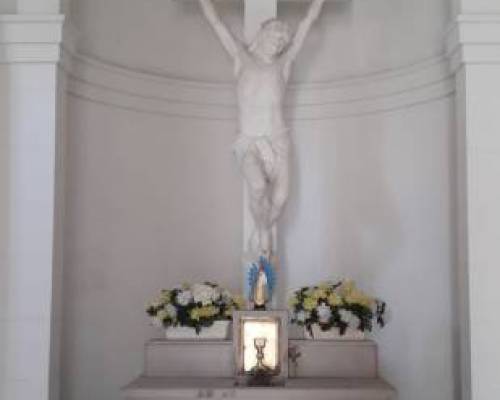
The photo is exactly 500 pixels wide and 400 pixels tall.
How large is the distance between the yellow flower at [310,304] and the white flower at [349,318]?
6.9 inches

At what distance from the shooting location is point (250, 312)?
4.96 m

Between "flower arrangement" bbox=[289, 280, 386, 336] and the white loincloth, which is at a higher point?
the white loincloth

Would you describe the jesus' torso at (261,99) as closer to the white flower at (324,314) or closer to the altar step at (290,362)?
the white flower at (324,314)

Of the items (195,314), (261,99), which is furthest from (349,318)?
(261,99)

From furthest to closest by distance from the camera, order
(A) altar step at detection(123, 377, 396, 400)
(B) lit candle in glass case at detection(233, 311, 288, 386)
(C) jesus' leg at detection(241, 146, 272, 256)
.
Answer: (C) jesus' leg at detection(241, 146, 272, 256) → (B) lit candle in glass case at detection(233, 311, 288, 386) → (A) altar step at detection(123, 377, 396, 400)

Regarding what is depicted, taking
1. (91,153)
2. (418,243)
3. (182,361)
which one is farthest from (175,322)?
(418,243)

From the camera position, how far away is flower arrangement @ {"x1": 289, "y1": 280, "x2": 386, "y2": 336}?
5086mm

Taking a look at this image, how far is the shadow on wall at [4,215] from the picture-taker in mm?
5152

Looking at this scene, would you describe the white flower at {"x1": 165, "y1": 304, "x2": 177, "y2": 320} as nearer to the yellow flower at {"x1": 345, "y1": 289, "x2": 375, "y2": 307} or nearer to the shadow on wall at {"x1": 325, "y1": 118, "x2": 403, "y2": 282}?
the yellow flower at {"x1": 345, "y1": 289, "x2": 375, "y2": 307}

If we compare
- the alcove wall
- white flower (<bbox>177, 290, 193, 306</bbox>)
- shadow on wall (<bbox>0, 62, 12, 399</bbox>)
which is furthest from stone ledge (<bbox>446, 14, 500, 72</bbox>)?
shadow on wall (<bbox>0, 62, 12, 399</bbox>)

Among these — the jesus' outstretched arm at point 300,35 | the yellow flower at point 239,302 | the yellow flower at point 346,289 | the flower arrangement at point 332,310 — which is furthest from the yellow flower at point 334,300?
the jesus' outstretched arm at point 300,35

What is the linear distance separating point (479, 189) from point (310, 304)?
1.31 m

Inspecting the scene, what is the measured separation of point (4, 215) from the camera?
5223mm

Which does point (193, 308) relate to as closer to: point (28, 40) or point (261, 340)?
point (261, 340)
